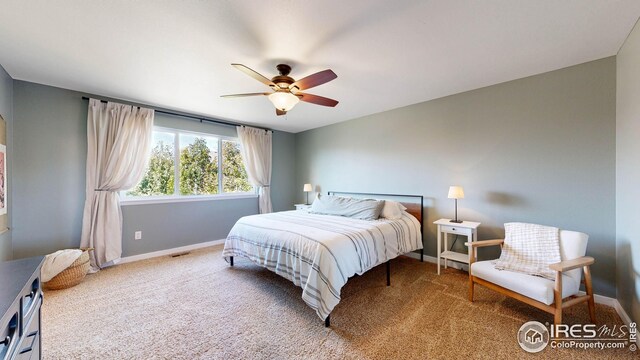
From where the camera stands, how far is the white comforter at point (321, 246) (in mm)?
2119

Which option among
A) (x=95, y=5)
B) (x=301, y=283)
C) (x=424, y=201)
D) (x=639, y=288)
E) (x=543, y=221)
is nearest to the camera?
(x=95, y=5)

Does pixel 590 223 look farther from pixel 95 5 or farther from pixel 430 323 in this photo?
pixel 95 5

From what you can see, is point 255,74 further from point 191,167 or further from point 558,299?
point 558,299

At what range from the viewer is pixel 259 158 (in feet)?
16.7

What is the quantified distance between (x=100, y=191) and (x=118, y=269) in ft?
3.72

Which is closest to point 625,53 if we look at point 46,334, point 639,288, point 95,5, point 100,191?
point 639,288

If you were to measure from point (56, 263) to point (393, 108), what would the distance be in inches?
195

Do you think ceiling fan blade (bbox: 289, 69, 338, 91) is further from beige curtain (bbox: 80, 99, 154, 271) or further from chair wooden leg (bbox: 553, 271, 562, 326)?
beige curtain (bbox: 80, 99, 154, 271)

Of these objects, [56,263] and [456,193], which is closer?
[56,263]

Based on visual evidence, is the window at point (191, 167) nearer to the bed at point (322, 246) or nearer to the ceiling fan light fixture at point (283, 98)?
the bed at point (322, 246)

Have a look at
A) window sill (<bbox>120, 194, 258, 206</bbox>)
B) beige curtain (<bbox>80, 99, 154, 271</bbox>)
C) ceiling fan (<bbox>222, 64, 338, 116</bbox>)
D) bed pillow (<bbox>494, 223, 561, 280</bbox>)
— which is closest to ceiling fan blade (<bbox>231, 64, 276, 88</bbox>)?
ceiling fan (<bbox>222, 64, 338, 116</bbox>)

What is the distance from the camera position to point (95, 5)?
167 centimetres

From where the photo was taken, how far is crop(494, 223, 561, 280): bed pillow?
88.1 inches

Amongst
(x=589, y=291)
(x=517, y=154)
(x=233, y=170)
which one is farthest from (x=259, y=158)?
(x=589, y=291)
